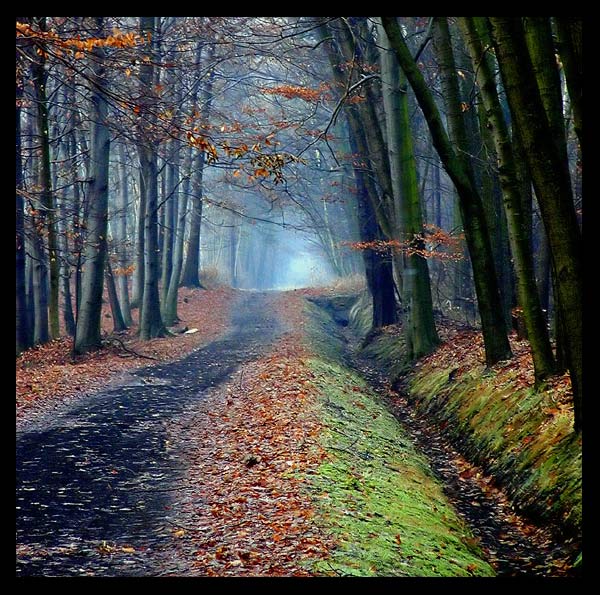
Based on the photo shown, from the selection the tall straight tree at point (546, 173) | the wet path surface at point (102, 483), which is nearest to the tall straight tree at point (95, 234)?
the wet path surface at point (102, 483)

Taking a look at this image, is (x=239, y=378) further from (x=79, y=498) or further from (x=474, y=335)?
(x=79, y=498)

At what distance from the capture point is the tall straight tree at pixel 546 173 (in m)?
7.82

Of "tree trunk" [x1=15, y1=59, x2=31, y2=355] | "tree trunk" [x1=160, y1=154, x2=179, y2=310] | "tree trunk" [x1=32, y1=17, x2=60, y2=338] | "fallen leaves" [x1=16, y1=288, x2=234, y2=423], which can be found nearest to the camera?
"fallen leaves" [x1=16, y1=288, x2=234, y2=423]

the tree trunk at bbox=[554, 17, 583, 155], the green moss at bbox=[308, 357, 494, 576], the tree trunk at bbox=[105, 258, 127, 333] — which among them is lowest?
the green moss at bbox=[308, 357, 494, 576]

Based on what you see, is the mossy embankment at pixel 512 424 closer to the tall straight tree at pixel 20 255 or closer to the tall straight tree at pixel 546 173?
the tall straight tree at pixel 546 173

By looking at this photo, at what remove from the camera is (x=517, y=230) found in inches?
452

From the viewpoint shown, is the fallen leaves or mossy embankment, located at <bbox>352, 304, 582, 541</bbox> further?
the fallen leaves

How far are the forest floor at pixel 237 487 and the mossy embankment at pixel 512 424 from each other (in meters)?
0.38

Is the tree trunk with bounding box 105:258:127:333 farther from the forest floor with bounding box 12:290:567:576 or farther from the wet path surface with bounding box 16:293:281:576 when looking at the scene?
the wet path surface with bounding box 16:293:281:576

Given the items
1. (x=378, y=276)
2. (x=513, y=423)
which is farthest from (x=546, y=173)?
(x=378, y=276)

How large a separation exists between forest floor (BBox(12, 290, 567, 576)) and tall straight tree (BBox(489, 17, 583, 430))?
282cm

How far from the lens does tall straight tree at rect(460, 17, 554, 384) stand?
11.2 m

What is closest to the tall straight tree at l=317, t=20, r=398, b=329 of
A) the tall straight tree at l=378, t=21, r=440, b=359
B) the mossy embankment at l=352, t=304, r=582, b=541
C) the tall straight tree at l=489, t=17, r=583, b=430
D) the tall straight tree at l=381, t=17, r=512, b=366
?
the tall straight tree at l=378, t=21, r=440, b=359
